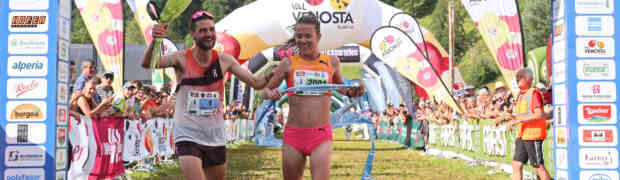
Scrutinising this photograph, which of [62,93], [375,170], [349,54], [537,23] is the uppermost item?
[537,23]

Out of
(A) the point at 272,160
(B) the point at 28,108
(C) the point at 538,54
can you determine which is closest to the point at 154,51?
(B) the point at 28,108

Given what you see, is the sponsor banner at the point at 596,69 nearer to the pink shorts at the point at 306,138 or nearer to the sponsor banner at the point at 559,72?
the sponsor banner at the point at 559,72

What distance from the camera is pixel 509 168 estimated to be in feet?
40.2

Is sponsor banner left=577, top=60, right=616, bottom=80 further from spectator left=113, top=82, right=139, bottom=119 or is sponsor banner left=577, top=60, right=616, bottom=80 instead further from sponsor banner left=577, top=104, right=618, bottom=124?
spectator left=113, top=82, right=139, bottom=119

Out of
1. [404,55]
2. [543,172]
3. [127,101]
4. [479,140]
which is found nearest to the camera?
[543,172]

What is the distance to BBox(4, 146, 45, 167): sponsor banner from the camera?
6398 millimetres

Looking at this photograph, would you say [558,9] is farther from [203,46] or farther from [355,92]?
[203,46]

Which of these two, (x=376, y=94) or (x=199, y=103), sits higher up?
(x=376, y=94)

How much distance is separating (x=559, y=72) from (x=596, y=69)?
0.35 meters

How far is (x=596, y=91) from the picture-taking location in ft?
21.6

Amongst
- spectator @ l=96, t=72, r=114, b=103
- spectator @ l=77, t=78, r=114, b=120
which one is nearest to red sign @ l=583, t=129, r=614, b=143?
spectator @ l=77, t=78, r=114, b=120

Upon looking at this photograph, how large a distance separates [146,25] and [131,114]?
578cm

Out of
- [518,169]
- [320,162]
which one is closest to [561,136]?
[518,169]

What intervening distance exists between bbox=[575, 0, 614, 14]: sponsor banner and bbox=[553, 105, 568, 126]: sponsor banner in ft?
3.04
